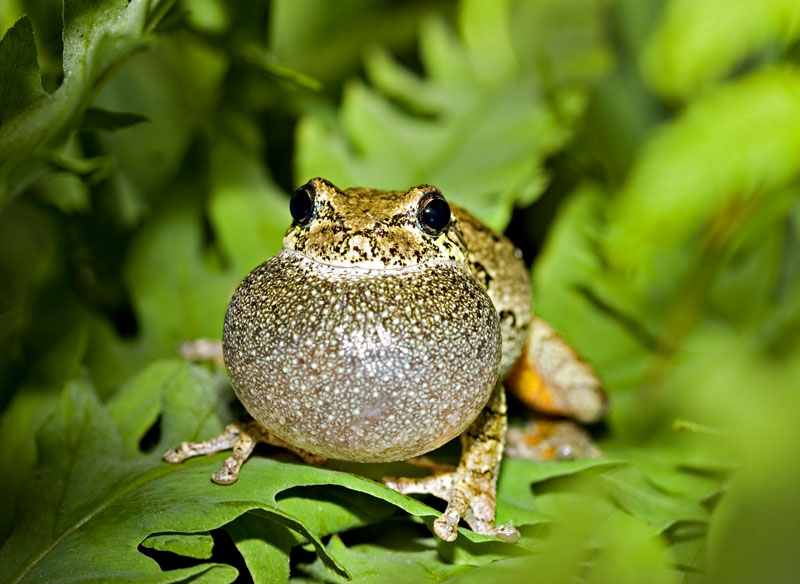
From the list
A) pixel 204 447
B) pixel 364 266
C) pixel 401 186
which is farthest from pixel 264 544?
pixel 401 186

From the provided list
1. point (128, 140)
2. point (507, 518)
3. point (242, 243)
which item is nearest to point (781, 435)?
point (507, 518)

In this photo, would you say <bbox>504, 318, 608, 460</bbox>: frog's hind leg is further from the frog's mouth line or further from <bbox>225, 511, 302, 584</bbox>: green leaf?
<bbox>225, 511, 302, 584</bbox>: green leaf

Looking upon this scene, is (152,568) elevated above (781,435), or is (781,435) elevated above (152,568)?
(781,435)

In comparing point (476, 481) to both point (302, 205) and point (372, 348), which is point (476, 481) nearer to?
point (372, 348)

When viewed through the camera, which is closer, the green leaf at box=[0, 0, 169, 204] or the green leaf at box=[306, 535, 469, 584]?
the green leaf at box=[0, 0, 169, 204]

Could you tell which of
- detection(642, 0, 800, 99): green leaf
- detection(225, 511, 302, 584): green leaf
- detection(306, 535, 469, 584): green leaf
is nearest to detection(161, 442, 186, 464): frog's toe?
detection(225, 511, 302, 584): green leaf

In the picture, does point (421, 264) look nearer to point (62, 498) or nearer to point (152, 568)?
point (152, 568)

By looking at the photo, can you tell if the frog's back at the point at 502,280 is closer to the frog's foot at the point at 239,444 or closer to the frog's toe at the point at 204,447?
the frog's foot at the point at 239,444
